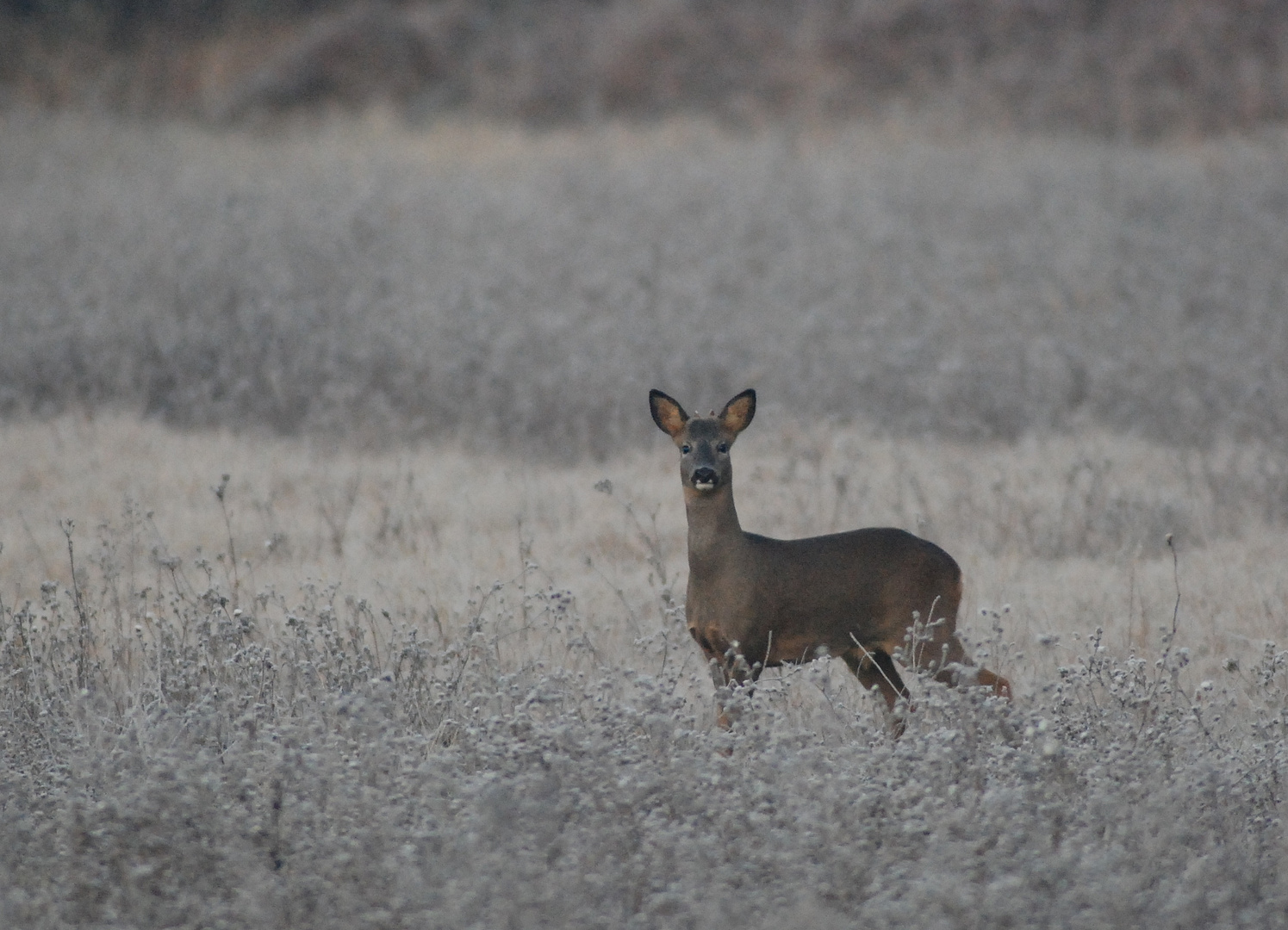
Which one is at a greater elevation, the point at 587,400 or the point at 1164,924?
the point at 587,400

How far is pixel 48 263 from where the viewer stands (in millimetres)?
12781

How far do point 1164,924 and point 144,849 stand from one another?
2543mm

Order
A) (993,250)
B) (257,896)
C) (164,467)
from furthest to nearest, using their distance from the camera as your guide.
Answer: (993,250) → (164,467) → (257,896)

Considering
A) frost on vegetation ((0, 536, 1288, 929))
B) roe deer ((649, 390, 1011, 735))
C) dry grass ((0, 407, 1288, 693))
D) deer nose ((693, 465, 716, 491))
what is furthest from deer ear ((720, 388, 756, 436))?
dry grass ((0, 407, 1288, 693))

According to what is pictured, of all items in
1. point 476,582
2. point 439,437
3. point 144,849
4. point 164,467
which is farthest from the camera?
point 439,437

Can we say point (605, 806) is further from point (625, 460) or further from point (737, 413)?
point (625, 460)

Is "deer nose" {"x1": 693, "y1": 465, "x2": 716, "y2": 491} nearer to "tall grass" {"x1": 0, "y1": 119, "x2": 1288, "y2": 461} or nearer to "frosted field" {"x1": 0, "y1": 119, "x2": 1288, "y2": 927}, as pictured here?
"frosted field" {"x1": 0, "y1": 119, "x2": 1288, "y2": 927}

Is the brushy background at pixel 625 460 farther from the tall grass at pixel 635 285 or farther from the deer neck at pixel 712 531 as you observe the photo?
the deer neck at pixel 712 531

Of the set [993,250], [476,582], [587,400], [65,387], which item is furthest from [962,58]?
[476,582]

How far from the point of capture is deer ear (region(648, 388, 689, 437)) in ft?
17.1

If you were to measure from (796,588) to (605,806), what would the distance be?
1224 mm

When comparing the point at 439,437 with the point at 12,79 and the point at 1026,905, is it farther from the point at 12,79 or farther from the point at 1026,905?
the point at 12,79

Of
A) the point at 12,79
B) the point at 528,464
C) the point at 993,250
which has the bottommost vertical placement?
the point at 528,464

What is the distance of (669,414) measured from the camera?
527cm
